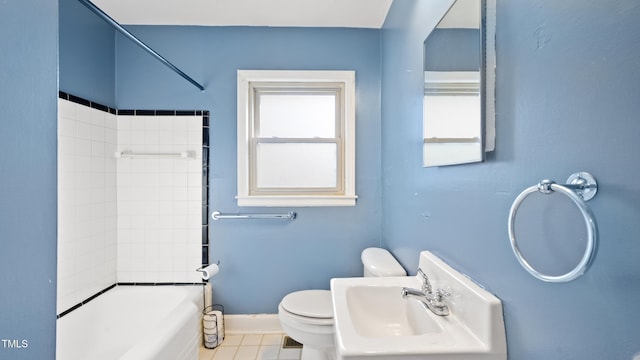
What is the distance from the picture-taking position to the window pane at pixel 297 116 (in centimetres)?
236

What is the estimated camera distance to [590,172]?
1.73 feet

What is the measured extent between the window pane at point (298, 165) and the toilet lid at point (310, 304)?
0.83m

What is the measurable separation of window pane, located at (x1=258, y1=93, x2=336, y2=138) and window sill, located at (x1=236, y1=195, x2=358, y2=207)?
50 centimetres

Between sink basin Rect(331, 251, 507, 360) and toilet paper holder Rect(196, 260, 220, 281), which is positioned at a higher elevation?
sink basin Rect(331, 251, 507, 360)

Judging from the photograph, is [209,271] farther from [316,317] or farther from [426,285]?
[426,285]

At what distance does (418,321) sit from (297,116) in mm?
1733

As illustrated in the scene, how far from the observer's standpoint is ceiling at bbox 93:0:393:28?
1982 mm

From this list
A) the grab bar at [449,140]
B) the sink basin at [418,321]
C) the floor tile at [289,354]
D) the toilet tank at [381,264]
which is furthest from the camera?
the floor tile at [289,354]

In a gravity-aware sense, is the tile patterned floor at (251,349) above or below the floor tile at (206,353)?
above

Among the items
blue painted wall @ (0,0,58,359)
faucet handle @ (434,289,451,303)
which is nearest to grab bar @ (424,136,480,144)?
faucet handle @ (434,289,451,303)

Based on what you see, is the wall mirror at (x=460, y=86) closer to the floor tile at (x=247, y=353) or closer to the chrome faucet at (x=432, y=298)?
the chrome faucet at (x=432, y=298)

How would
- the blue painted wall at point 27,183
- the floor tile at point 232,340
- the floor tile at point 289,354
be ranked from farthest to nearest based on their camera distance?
the floor tile at point 232,340, the floor tile at point 289,354, the blue painted wall at point 27,183

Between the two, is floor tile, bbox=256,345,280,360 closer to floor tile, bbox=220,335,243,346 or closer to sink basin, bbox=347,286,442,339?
floor tile, bbox=220,335,243,346

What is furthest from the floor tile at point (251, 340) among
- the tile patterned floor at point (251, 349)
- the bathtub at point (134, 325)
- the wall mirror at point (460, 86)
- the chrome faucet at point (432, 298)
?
the wall mirror at point (460, 86)
